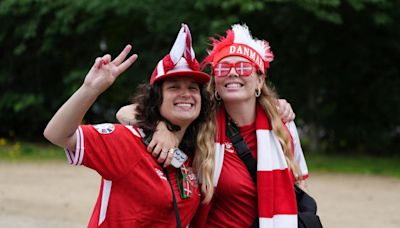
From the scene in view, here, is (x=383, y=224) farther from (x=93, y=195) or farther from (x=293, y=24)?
(x=293, y=24)

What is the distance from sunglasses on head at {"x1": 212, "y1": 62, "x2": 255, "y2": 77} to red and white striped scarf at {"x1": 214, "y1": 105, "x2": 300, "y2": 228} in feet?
0.78

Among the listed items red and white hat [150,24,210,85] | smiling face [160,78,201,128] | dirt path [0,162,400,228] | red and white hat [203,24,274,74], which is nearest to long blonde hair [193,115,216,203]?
smiling face [160,78,201,128]

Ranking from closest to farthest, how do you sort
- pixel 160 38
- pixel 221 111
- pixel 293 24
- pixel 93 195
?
pixel 221 111, pixel 93 195, pixel 293 24, pixel 160 38

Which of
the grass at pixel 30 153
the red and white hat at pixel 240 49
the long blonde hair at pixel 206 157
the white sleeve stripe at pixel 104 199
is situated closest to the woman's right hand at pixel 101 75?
the white sleeve stripe at pixel 104 199

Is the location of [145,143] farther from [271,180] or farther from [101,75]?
[271,180]

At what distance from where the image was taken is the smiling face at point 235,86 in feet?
12.6

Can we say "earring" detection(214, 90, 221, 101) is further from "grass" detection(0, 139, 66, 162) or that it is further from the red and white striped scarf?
"grass" detection(0, 139, 66, 162)

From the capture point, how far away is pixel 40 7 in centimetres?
1569

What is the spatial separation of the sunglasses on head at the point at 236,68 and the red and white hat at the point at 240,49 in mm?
56

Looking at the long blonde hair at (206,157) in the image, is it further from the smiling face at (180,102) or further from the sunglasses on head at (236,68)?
the sunglasses on head at (236,68)

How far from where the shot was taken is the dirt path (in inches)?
328

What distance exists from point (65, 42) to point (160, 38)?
3.19 meters

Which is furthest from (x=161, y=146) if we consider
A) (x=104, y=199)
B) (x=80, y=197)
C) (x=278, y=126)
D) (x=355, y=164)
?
(x=355, y=164)

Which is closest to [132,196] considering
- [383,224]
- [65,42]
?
[383,224]
